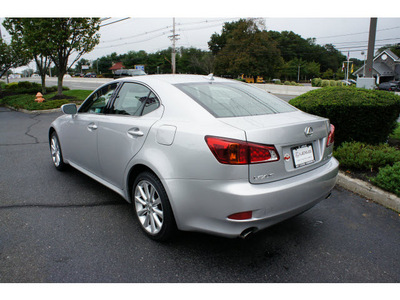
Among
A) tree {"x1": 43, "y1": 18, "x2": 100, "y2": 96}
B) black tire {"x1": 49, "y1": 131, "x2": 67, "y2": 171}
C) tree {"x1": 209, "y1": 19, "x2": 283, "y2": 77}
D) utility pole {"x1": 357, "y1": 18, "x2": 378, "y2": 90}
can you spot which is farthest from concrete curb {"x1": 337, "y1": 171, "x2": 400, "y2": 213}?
tree {"x1": 209, "y1": 19, "x2": 283, "y2": 77}

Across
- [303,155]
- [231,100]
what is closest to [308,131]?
[303,155]

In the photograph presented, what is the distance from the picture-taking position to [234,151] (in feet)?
7.59

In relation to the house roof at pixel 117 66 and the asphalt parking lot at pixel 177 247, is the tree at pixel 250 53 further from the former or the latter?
the asphalt parking lot at pixel 177 247

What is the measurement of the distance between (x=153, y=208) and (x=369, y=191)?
2.91 meters

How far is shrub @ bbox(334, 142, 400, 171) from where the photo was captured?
15.0ft

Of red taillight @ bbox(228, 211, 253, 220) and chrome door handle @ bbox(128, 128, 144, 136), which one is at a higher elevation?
chrome door handle @ bbox(128, 128, 144, 136)

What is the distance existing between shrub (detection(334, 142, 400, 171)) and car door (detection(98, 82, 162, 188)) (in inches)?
126

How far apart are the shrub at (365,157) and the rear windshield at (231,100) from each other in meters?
1.97

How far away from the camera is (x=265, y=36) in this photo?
2549 inches

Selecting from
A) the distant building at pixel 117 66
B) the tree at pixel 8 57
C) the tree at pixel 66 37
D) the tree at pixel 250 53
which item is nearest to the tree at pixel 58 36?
the tree at pixel 66 37

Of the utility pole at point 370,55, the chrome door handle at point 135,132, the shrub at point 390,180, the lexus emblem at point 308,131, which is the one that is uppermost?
the utility pole at point 370,55

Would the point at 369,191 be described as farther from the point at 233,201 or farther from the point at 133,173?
the point at 133,173

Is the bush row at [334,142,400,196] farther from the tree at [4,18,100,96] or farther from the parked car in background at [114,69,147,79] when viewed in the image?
the parked car in background at [114,69,147,79]

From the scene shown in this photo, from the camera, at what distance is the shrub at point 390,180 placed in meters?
3.85
